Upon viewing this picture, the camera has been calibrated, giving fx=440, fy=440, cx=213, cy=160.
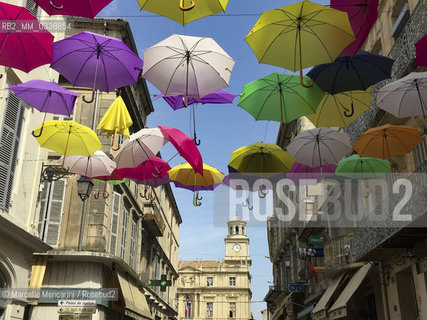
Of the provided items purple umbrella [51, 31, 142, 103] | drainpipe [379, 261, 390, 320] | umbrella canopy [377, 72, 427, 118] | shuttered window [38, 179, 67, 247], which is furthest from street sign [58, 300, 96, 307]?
umbrella canopy [377, 72, 427, 118]

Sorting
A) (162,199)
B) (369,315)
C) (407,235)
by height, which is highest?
(162,199)

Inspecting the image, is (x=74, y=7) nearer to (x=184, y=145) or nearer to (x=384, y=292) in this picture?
(x=184, y=145)

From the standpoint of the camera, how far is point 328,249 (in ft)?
58.1

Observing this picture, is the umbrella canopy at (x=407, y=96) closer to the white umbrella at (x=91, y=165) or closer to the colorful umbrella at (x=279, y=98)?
the colorful umbrella at (x=279, y=98)

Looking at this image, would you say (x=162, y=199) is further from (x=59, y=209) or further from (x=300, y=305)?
(x=59, y=209)

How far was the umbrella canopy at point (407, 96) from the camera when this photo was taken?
307 inches

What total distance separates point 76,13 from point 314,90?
4449 millimetres

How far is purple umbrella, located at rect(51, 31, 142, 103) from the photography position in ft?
25.0

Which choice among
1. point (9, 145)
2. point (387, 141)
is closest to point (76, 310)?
point (9, 145)

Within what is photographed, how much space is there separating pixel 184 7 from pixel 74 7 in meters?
1.59

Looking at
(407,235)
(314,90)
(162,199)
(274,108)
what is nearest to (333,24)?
(314,90)

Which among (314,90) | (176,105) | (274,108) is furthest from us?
(176,105)

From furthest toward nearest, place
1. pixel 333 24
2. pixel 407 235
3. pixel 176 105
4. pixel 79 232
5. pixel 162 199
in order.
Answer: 1. pixel 162 199
2. pixel 79 232
3. pixel 407 235
4. pixel 176 105
5. pixel 333 24

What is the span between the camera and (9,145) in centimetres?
1036
